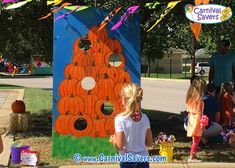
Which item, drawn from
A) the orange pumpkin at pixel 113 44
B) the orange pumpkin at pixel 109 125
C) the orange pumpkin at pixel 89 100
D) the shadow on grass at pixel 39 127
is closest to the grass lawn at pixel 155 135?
the shadow on grass at pixel 39 127

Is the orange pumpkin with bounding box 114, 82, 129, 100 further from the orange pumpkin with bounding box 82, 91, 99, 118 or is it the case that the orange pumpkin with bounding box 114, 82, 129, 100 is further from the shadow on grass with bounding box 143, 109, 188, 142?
the shadow on grass with bounding box 143, 109, 188, 142

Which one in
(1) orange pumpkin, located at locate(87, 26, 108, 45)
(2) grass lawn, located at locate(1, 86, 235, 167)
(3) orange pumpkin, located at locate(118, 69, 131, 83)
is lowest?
(2) grass lawn, located at locate(1, 86, 235, 167)

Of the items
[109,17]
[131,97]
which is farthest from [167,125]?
[131,97]

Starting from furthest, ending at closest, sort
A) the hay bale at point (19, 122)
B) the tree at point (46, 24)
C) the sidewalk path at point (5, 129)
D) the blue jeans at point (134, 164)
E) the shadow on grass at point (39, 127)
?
the hay bale at point (19, 122)
the shadow on grass at point (39, 127)
the tree at point (46, 24)
the sidewalk path at point (5, 129)
the blue jeans at point (134, 164)

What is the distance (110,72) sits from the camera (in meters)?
7.13

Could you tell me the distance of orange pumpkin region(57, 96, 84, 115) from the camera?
23.2ft

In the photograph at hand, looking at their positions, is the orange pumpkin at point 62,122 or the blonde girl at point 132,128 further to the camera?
A: the orange pumpkin at point 62,122

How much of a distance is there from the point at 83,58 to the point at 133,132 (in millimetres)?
3194

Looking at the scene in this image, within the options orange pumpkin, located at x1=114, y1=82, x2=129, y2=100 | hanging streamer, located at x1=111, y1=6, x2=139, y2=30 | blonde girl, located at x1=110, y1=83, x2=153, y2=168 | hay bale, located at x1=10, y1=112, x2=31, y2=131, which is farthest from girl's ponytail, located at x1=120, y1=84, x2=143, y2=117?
hay bale, located at x1=10, y1=112, x2=31, y2=131

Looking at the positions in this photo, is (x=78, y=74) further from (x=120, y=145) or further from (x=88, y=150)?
(x=120, y=145)

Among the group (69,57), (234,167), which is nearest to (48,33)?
(69,57)

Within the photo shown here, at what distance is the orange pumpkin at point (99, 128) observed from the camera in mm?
7160

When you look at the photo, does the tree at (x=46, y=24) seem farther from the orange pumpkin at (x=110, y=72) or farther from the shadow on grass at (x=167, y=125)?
the shadow on grass at (x=167, y=125)

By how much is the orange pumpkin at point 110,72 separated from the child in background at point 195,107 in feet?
3.94
